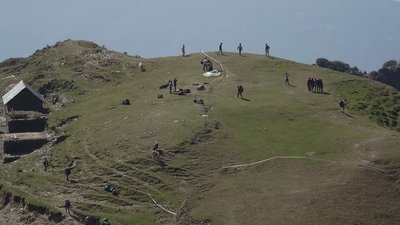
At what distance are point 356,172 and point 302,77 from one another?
3997 cm

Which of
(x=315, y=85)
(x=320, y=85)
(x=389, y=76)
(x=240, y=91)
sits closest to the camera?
(x=240, y=91)

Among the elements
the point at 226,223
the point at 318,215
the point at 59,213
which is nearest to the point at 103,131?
the point at 59,213

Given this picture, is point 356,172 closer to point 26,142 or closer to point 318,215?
point 318,215

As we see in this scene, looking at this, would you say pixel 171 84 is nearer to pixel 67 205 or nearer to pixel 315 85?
pixel 315 85

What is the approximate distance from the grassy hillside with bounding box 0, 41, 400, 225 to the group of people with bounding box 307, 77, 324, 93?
1.19 m

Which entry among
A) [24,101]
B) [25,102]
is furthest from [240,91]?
[24,101]

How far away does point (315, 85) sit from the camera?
91.4m

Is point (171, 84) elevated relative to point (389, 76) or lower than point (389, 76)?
lower

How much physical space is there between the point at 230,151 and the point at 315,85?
26960 mm

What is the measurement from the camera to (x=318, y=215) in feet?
179

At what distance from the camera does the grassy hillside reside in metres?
57.8

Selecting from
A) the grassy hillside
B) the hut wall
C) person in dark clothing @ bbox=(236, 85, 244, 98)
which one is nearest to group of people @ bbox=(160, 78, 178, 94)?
the grassy hillside

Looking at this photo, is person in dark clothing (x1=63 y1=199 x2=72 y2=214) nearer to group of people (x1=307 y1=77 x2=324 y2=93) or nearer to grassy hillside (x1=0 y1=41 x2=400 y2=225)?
grassy hillside (x1=0 y1=41 x2=400 y2=225)

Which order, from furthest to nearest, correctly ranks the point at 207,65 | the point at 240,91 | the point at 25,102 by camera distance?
the point at 207,65 → the point at 25,102 → the point at 240,91
